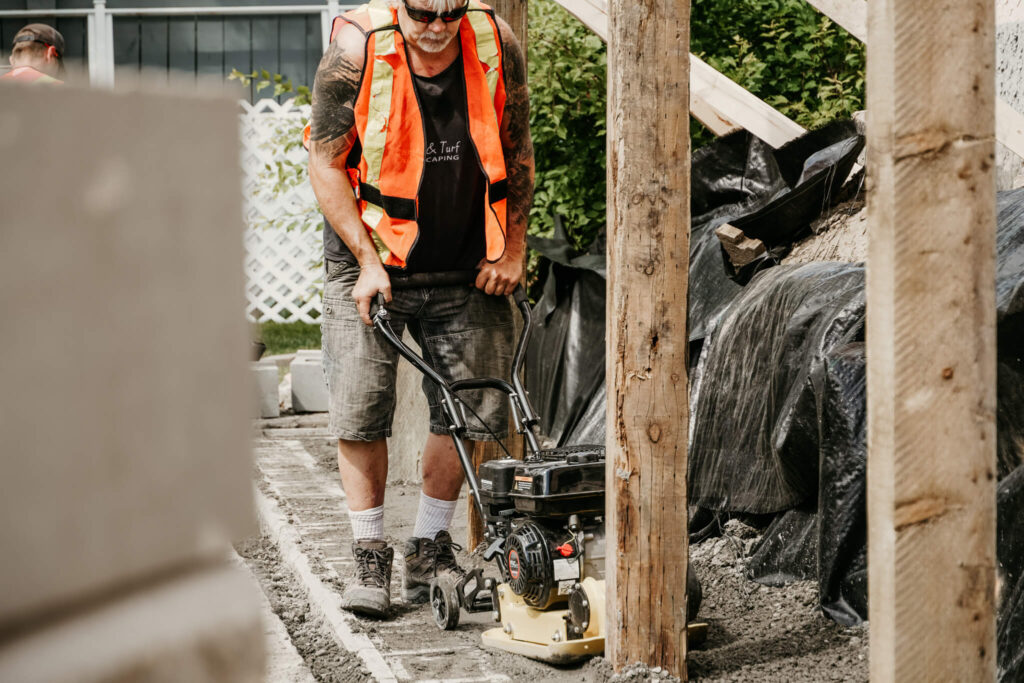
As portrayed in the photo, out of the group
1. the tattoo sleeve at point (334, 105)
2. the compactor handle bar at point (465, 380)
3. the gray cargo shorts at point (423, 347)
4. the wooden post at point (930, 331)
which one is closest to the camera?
the wooden post at point (930, 331)

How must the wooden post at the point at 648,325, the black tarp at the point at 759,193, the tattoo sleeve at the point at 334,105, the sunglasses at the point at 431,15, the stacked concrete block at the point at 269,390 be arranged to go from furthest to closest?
the stacked concrete block at the point at 269,390, the black tarp at the point at 759,193, the tattoo sleeve at the point at 334,105, the sunglasses at the point at 431,15, the wooden post at the point at 648,325

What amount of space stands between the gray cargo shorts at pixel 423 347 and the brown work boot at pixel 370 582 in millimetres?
395

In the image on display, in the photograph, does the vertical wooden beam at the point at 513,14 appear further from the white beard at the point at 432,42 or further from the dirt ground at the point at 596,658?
the dirt ground at the point at 596,658

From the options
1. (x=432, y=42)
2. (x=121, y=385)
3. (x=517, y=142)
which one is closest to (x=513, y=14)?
(x=517, y=142)

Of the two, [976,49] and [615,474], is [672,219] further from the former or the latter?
[976,49]

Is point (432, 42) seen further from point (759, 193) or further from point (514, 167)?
point (759, 193)

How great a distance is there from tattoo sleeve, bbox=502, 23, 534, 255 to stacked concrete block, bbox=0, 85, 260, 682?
3666 millimetres

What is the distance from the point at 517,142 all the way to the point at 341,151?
0.64 m

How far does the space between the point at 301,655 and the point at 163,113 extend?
3.40 m

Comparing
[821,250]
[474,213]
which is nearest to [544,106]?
[821,250]

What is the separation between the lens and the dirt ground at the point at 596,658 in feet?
10.6

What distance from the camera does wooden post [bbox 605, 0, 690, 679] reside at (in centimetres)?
292

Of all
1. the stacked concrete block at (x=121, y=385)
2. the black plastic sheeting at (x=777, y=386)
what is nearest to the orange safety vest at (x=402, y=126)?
the black plastic sheeting at (x=777, y=386)

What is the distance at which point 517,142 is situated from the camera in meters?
4.11
